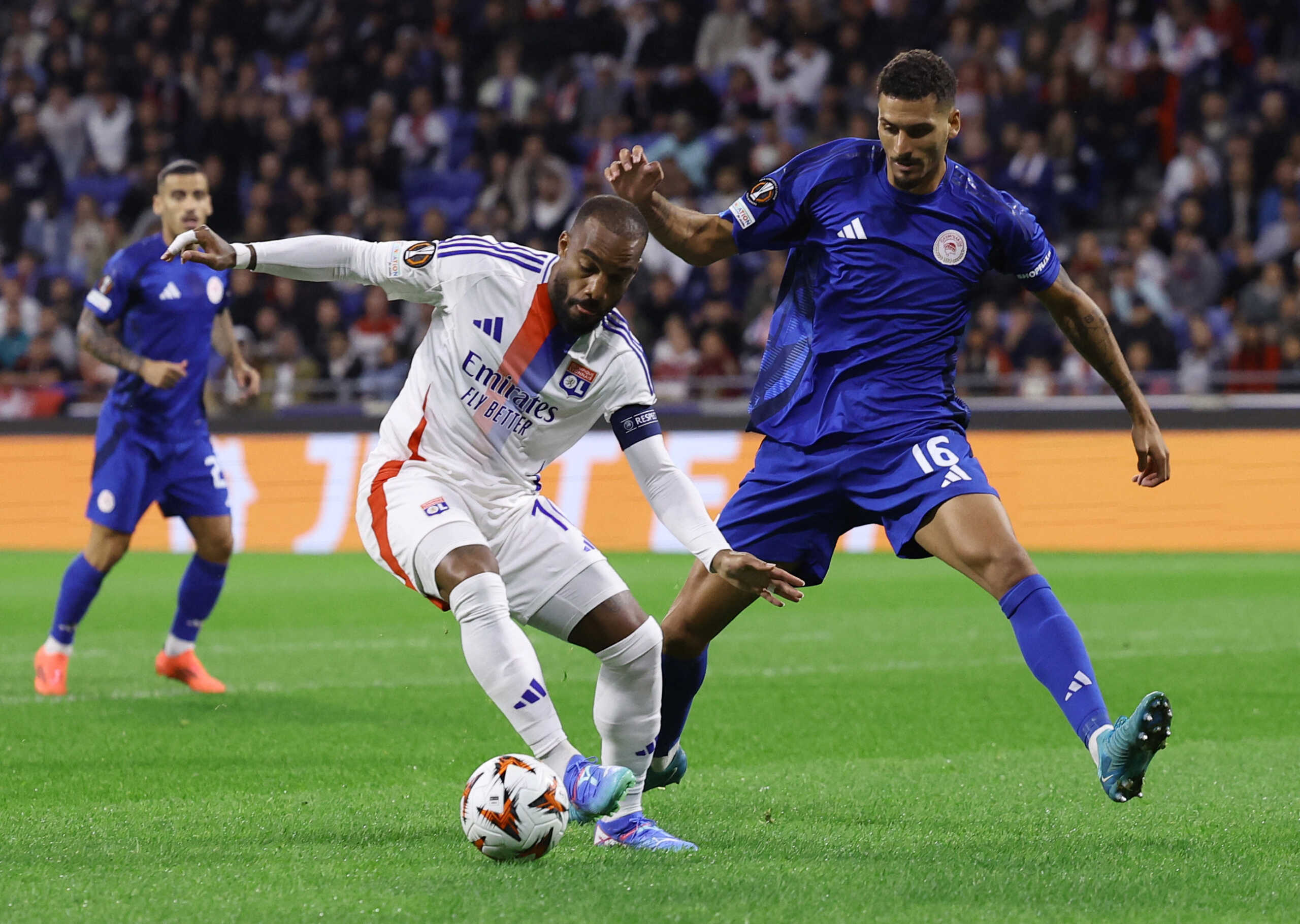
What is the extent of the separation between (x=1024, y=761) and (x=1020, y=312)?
1025 centimetres

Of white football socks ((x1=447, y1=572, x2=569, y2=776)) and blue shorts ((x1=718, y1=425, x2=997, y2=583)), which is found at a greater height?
blue shorts ((x1=718, y1=425, x2=997, y2=583))

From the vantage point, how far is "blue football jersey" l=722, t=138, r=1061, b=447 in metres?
5.09

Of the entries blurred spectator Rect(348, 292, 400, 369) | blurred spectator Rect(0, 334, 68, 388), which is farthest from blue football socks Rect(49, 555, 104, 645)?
blurred spectator Rect(0, 334, 68, 388)

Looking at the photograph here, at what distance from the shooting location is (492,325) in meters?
4.82

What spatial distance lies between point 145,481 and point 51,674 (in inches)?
38.7

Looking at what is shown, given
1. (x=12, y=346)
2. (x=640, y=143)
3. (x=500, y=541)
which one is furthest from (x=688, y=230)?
(x=640, y=143)

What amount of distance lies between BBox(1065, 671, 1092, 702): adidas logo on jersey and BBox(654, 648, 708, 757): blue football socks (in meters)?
1.19

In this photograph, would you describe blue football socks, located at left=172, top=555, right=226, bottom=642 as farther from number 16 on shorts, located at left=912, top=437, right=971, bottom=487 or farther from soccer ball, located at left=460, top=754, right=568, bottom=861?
number 16 on shorts, located at left=912, top=437, right=971, bottom=487

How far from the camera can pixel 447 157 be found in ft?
66.9

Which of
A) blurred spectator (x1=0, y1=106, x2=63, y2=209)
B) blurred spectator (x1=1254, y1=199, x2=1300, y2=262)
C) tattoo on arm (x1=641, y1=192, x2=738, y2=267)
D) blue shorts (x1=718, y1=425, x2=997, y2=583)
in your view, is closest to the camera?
blue shorts (x1=718, y1=425, x2=997, y2=583)

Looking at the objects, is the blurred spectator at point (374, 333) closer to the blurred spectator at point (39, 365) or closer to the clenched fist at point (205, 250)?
the blurred spectator at point (39, 365)

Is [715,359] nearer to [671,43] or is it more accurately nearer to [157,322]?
[671,43]

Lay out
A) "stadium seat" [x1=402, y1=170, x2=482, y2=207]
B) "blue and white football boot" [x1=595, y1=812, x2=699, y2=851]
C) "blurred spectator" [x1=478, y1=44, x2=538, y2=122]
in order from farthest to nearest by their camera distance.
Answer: "blurred spectator" [x1=478, y1=44, x2=538, y2=122] → "stadium seat" [x1=402, y1=170, x2=482, y2=207] → "blue and white football boot" [x1=595, y1=812, x2=699, y2=851]

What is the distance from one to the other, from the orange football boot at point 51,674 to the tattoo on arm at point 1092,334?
4.91 metres
